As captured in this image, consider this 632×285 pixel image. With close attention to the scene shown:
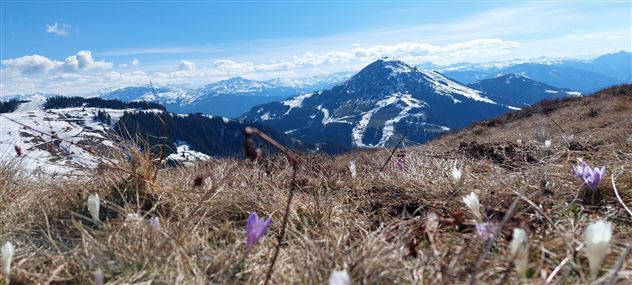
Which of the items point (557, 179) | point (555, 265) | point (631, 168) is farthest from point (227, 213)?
point (631, 168)

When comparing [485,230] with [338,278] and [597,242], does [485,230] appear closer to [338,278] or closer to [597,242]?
[597,242]

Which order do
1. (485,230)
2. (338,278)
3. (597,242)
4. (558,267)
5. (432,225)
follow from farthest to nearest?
(432,225), (485,230), (558,267), (597,242), (338,278)

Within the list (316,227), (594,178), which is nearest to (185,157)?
(316,227)

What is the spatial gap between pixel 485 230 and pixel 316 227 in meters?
1.01

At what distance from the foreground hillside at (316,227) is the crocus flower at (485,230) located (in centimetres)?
2

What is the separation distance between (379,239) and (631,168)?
86.1 inches

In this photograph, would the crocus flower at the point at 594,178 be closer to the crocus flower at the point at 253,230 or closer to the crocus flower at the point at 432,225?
the crocus flower at the point at 432,225

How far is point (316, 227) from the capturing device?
279cm

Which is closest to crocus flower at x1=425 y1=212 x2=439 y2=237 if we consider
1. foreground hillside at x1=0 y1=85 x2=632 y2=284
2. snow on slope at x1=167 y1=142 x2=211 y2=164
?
foreground hillside at x1=0 y1=85 x2=632 y2=284

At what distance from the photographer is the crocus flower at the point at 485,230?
6.84ft

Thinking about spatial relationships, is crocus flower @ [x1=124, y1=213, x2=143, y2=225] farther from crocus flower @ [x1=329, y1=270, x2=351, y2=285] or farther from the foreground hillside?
crocus flower @ [x1=329, y1=270, x2=351, y2=285]

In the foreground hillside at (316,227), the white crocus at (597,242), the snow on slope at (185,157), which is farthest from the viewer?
the snow on slope at (185,157)

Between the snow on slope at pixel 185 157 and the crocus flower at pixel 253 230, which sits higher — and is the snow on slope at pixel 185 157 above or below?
below

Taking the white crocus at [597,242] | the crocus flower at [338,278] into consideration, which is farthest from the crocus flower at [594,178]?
the crocus flower at [338,278]
